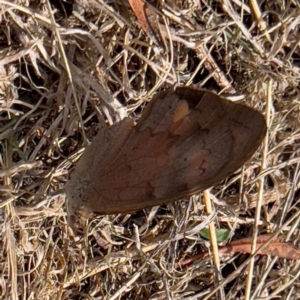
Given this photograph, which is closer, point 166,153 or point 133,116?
point 166,153

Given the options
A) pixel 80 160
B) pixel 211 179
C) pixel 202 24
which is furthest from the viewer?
pixel 202 24

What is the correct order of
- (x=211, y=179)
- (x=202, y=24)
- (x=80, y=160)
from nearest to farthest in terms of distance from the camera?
(x=211, y=179), (x=80, y=160), (x=202, y=24)

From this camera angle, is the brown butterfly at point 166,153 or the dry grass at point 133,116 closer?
the brown butterfly at point 166,153

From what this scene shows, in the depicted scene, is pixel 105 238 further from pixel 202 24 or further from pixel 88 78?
pixel 202 24

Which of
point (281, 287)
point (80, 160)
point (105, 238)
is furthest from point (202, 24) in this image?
point (281, 287)

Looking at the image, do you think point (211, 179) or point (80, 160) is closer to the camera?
point (211, 179)
